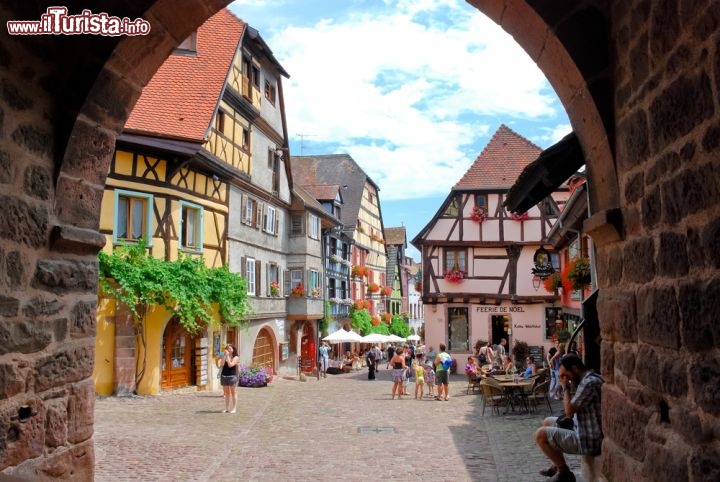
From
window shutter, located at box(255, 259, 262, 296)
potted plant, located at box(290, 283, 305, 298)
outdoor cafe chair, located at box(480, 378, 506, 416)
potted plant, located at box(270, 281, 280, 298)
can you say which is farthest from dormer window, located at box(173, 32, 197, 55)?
outdoor cafe chair, located at box(480, 378, 506, 416)

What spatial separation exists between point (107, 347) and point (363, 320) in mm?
24156

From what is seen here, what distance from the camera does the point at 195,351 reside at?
18031 millimetres

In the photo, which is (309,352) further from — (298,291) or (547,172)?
(547,172)

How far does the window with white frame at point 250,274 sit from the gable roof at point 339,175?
1909cm

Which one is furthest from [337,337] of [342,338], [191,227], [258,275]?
[191,227]

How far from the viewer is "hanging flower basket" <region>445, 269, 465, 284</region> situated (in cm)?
2545

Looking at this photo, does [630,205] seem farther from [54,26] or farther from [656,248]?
[54,26]

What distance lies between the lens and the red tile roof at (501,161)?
2588 cm

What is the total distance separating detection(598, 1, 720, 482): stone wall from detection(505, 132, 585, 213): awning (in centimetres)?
133

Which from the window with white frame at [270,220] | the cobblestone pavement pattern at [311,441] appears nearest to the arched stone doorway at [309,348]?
the window with white frame at [270,220]

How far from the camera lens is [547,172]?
5.06 metres

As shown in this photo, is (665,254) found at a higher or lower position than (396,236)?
lower

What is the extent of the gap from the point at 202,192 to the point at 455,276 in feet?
36.5

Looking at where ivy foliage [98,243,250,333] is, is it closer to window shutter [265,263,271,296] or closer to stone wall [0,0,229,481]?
window shutter [265,263,271,296]
